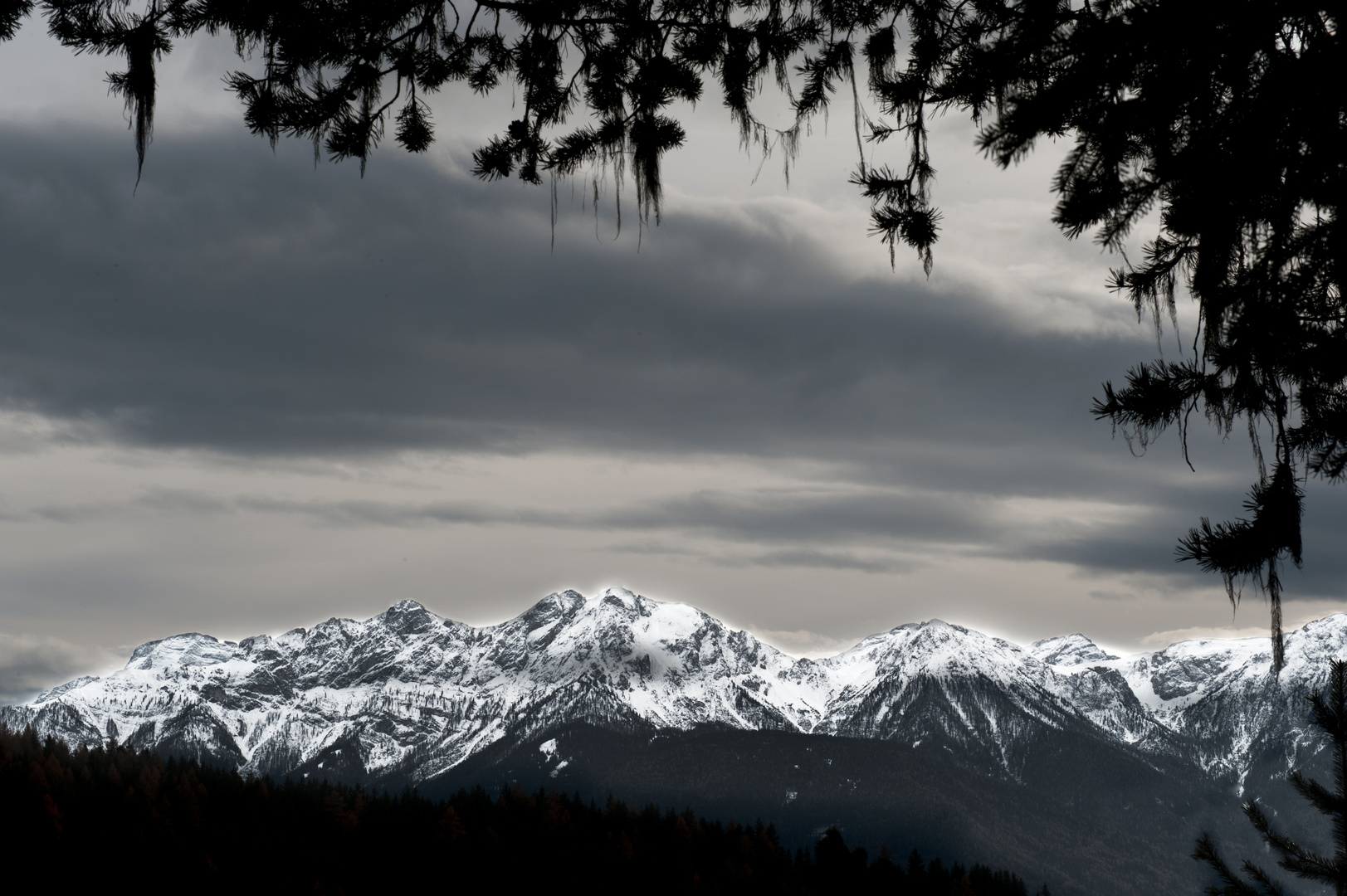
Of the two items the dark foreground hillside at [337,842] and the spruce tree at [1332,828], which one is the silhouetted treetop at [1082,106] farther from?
the dark foreground hillside at [337,842]

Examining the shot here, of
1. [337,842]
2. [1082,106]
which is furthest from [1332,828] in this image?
[337,842]

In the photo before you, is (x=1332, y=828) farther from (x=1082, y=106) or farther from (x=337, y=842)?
(x=337, y=842)

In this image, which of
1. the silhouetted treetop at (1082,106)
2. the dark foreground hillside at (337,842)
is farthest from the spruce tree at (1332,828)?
the dark foreground hillside at (337,842)

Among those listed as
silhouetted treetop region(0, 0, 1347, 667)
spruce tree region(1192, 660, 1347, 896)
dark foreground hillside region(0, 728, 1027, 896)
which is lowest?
dark foreground hillside region(0, 728, 1027, 896)

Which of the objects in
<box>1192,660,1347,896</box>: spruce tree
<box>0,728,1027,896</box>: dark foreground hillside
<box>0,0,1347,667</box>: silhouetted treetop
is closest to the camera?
<box>0,0,1347,667</box>: silhouetted treetop

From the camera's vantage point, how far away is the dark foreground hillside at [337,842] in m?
45.1

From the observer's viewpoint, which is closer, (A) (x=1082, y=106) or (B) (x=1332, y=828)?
(A) (x=1082, y=106)

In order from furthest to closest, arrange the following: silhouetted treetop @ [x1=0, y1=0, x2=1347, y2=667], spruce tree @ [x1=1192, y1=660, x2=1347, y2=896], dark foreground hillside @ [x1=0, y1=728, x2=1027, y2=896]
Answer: dark foreground hillside @ [x1=0, y1=728, x2=1027, y2=896] < spruce tree @ [x1=1192, y1=660, x2=1347, y2=896] < silhouetted treetop @ [x1=0, y1=0, x2=1347, y2=667]

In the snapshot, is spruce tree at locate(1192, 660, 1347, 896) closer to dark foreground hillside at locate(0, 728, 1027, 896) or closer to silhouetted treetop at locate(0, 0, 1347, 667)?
silhouetted treetop at locate(0, 0, 1347, 667)

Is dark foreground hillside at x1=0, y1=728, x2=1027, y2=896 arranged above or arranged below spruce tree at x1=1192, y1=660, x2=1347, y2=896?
below

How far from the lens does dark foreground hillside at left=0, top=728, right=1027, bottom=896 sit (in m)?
45.1

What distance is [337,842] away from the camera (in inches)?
2205

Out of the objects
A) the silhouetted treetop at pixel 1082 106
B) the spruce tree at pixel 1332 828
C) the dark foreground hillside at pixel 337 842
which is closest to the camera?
the silhouetted treetop at pixel 1082 106

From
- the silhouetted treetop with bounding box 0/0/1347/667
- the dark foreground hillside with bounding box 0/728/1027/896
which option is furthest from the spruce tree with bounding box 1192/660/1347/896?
the dark foreground hillside with bounding box 0/728/1027/896
